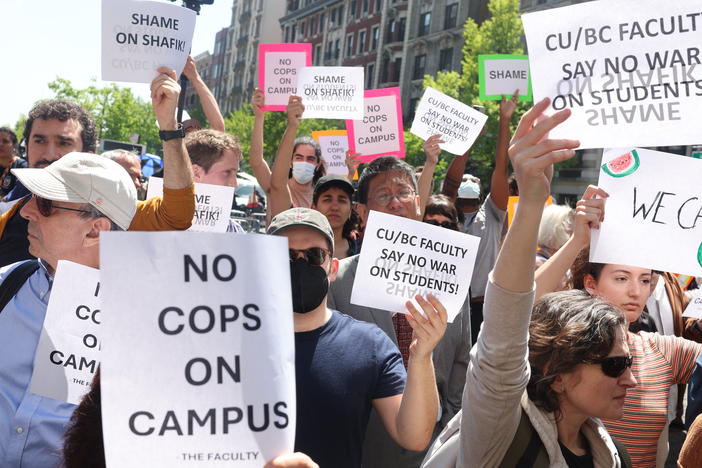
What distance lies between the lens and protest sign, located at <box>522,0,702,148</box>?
2.83 m

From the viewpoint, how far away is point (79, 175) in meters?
2.69

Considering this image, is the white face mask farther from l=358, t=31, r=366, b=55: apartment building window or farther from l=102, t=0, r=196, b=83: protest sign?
l=358, t=31, r=366, b=55: apartment building window

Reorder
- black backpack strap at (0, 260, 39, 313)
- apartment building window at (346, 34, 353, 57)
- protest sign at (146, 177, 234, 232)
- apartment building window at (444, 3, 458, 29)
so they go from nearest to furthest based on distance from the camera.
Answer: black backpack strap at (0, 260, 39, 313) → protest sign at (146, 177, 234, 232) → apartment building window at (444, 3, 458, 29) → apartment building window at (346, 34, 353, 57)

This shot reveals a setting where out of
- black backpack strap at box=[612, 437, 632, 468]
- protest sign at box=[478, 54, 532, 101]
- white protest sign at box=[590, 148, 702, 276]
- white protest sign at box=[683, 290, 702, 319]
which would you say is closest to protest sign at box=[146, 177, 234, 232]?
white protest sign at box=[590, 148, 702, 276]

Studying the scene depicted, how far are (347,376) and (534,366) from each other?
62 cm

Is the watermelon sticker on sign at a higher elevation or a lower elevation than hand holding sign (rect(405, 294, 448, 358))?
higher

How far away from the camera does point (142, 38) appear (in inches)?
164

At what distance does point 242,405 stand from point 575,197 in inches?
1616

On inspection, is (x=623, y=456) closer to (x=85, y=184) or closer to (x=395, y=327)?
(x=395, y=327)

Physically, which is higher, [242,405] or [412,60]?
[412,60]

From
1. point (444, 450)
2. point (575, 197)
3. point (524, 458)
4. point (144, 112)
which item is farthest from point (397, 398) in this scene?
point (144, 112)

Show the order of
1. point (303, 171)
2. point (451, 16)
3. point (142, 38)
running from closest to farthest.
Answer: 1. point (142, 38)
2. point (303, 171)
3. point (451, 16)

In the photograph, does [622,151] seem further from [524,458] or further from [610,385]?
[524,458]

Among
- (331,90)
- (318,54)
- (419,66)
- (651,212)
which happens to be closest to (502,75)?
(331,90)
